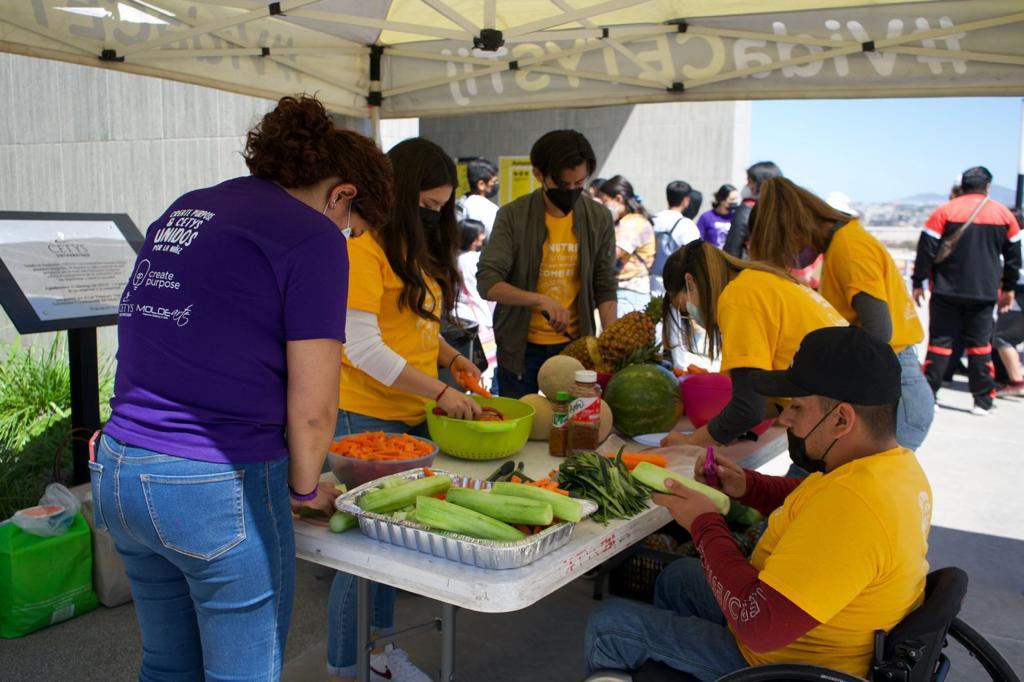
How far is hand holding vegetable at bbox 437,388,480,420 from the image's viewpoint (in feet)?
9.03

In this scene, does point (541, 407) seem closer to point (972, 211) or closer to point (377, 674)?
point (377, 674)

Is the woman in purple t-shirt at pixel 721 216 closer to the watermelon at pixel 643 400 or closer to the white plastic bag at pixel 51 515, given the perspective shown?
the watermelon at pixel 643 400

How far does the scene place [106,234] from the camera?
182 inches

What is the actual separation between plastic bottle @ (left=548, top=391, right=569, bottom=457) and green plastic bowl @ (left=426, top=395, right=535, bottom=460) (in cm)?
8

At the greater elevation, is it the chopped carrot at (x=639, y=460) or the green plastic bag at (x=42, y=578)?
the chopped carrot at (x=639, y=460)

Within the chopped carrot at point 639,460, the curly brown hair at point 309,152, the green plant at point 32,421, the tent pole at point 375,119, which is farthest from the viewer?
the tent pole at point 375,119

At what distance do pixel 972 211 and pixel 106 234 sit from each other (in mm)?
7030

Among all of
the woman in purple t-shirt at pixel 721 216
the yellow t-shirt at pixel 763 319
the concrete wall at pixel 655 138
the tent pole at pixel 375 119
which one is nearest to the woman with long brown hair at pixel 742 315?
the yellow t-shirt at pixel 763 319

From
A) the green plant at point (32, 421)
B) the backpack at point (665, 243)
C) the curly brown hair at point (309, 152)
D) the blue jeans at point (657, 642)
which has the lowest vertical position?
the green plant at point (32, 421)

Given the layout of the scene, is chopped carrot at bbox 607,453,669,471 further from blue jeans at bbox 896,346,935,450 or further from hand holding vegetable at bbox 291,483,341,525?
blue jeans at bbox 896,346,935,450

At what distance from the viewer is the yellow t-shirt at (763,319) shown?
2.81 metres

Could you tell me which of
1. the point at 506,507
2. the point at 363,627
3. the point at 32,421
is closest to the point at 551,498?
the point at 506,507

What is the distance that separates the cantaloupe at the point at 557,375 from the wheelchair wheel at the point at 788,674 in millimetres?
1599

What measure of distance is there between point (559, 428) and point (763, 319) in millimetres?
761
